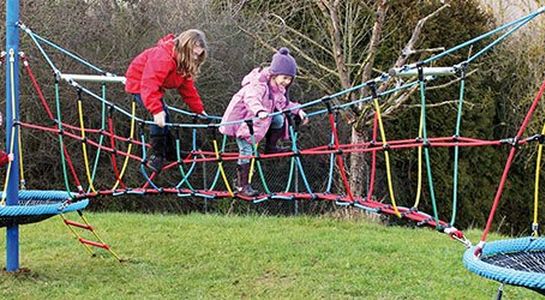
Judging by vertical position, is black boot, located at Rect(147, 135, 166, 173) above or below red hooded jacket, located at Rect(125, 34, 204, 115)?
below

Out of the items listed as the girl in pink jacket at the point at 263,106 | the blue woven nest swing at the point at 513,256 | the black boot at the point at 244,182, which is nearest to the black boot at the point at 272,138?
the girl in pink jacket at the point at 263,106

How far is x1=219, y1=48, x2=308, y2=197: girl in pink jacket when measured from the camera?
4691 mm

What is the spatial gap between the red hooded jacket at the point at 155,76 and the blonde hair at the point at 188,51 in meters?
0.04

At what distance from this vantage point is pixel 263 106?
15.6ft

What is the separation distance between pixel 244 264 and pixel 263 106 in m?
1.59

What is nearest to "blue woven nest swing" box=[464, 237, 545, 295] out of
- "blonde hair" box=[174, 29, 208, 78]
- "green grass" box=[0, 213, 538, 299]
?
"green grass" box=[0, 213, 538, 299]

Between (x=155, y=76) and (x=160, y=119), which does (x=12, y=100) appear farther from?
(x=160, y=119)

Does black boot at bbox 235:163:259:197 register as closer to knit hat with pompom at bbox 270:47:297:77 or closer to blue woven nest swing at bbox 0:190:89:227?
knit hat with pompom at bbox 270:47:297:77

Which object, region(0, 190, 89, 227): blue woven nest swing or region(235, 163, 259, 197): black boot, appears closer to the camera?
region(0, 190, 89, 227): blue woven nest swing

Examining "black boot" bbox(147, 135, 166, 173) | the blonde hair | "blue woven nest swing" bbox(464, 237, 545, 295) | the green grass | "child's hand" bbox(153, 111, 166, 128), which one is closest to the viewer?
"blue woven nest swing" bbox(464, 237, 545, 295)

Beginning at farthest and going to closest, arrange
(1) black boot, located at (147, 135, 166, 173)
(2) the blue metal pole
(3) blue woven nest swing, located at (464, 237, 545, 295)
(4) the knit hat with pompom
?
(2) the blue metal pole < (1) black boot, located at (147, 135, 166, 173) < (4) the knit hat with pompom < (3) blue woven nest swing, located at (464, 237, 545, 295)

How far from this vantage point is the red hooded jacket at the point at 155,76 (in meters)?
4.48

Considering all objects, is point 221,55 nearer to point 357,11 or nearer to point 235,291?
point 357,11

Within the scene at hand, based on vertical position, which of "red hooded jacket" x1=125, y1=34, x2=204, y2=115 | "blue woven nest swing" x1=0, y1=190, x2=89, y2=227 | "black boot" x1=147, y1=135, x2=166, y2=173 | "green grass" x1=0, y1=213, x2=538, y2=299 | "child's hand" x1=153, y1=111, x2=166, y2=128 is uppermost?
"red hooded jacket" x1=125, y1=34, x2=204, y2=115
